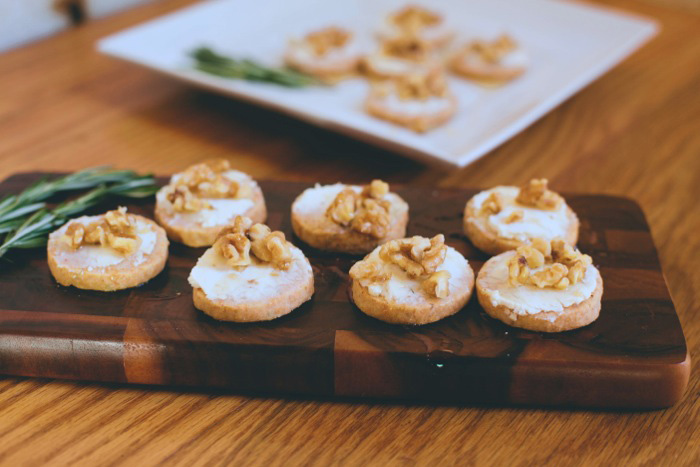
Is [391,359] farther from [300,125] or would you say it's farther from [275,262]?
[300,125]

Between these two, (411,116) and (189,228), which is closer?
(189,228)

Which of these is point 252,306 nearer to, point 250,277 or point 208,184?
point 250,277

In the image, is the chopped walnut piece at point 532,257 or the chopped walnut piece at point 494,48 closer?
the chopped walnut piece at point 532,257

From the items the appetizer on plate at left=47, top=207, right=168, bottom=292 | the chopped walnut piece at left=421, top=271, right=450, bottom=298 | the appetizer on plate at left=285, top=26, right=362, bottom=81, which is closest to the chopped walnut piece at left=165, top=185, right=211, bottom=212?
the appetizer on plate at left=47, top=207, right=168, bottom=292

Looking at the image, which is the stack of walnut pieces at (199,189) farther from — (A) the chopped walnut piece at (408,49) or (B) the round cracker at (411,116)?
(A) the chopped walnut piece at (408,49)

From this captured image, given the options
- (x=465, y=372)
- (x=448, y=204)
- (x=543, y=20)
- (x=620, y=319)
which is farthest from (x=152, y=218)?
(x=543, y=20)

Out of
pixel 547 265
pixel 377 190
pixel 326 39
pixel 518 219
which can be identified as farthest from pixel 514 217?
pixel 326 39

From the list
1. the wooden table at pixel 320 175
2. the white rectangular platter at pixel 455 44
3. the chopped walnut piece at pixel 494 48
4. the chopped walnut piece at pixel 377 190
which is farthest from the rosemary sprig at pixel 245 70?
the chopped walnut piece at pixel 377 190
